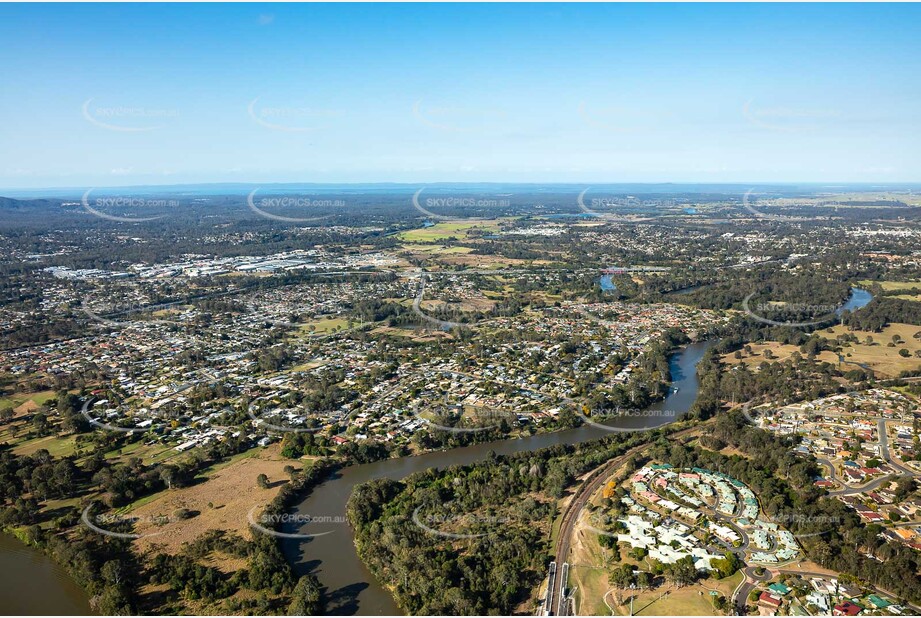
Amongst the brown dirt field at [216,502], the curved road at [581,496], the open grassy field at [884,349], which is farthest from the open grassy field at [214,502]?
the open grassy field at [884,349]

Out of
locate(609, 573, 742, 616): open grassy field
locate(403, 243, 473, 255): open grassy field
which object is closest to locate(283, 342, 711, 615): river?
locate(609, 573, 742, 616): open grassy field

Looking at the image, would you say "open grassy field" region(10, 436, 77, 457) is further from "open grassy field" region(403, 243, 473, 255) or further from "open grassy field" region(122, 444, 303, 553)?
"open grassy field" region(403, 243, 473, 255)

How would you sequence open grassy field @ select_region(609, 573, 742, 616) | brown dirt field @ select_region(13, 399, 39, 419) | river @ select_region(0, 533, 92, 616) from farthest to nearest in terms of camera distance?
1. brown dirt field @ select_region(13, 399, 39, 419)
2. river @ select_region(0, 533, 92, 616)
3. open grassy field @ select_region(609, 573, 742, 616)

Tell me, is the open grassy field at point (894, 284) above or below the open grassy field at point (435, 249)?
below

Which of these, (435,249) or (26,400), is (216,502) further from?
(435,249)

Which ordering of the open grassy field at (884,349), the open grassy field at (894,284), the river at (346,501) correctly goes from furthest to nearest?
1. the open grassy field at (894,284)
2. the open grassy field at (884,349)
3. the river at (346,501)

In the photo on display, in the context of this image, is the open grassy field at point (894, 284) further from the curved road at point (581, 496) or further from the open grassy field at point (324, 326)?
the open grassy field at point (324, 326)

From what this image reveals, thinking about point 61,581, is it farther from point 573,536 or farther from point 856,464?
point 856,464

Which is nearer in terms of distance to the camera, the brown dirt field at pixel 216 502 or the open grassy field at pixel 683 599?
the open grassy field at pixel 683 599
